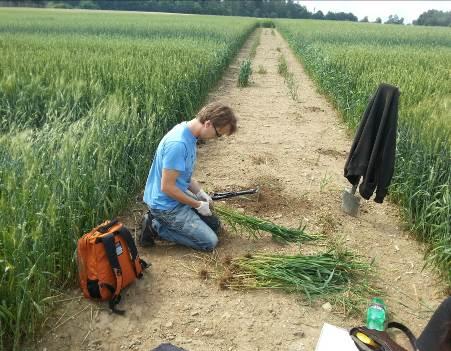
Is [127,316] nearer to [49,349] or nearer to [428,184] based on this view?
[49,349]

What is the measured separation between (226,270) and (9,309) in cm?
174

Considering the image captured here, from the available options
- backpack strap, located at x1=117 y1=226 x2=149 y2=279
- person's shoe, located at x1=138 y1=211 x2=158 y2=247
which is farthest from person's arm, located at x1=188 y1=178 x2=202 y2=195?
backpack strap, located at x1=117 y1=226 x2=149 y2=279

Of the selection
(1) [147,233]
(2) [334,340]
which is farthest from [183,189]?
(2) [334,340]

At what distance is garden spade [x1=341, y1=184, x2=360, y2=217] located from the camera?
4867mm

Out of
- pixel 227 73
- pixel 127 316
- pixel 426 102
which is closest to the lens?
pixel 127 316

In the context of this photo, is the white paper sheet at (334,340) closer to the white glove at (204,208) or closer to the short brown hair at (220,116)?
the white glove at (204,208)

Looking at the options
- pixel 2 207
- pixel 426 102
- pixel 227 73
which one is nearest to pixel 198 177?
pixel 2 207

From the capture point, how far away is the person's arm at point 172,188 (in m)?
3.57

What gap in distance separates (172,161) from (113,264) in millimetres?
980

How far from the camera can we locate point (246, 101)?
33.9 feet

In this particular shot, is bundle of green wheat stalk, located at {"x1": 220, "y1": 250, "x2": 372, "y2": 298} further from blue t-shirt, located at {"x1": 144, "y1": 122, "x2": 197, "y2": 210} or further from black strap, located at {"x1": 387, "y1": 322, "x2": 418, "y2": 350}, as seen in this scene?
blue t-shirt, located at {"x1": 144, "y1": 122, "x2": 197, "y2": 210}

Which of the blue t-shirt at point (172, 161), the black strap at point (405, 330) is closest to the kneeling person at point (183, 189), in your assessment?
the blue t-shirt at point (172, 161)

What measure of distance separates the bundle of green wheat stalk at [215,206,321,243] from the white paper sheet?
124cm

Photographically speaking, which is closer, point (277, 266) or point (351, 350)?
point (351, 350)
